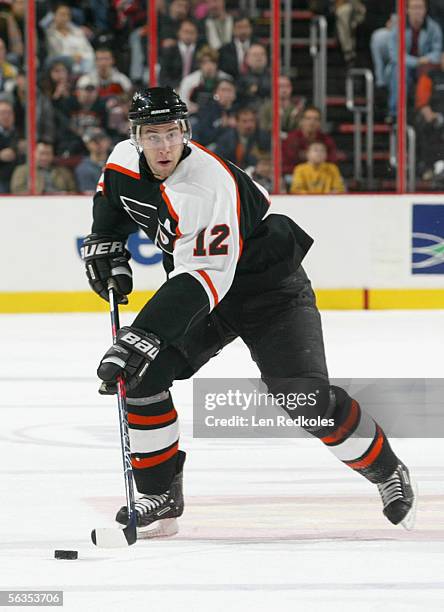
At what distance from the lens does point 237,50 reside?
8359 millimetres

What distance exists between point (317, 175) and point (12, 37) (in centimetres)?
195

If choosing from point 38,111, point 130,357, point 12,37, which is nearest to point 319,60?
point 38,111

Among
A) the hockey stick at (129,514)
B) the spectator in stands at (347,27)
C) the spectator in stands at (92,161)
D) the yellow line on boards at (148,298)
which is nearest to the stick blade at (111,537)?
the hockey stick at (129,514)

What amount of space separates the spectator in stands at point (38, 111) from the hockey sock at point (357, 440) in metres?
5.36

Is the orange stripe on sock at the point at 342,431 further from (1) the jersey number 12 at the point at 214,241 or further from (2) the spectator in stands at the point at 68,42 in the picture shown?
(2) the spectator in stands at the point at 68,42

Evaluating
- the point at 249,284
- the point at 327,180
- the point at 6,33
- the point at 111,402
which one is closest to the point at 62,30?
the point at 6,33

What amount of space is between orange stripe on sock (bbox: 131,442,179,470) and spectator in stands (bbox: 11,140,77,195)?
513cm

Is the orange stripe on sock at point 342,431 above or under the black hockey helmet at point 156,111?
under

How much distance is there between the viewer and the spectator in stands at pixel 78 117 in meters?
8.23

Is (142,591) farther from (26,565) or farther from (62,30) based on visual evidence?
(62,30)

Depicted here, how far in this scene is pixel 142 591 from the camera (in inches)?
102

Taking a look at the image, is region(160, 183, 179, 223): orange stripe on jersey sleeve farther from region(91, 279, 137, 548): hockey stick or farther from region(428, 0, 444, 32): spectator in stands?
region(428, 0, 444, 32): spectator in stands

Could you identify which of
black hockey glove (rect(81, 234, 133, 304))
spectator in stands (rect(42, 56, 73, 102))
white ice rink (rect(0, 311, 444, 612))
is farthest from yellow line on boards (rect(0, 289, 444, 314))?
black hockey glove (rect(81, 234, 133, 304))

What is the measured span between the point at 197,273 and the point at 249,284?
0.22 m
